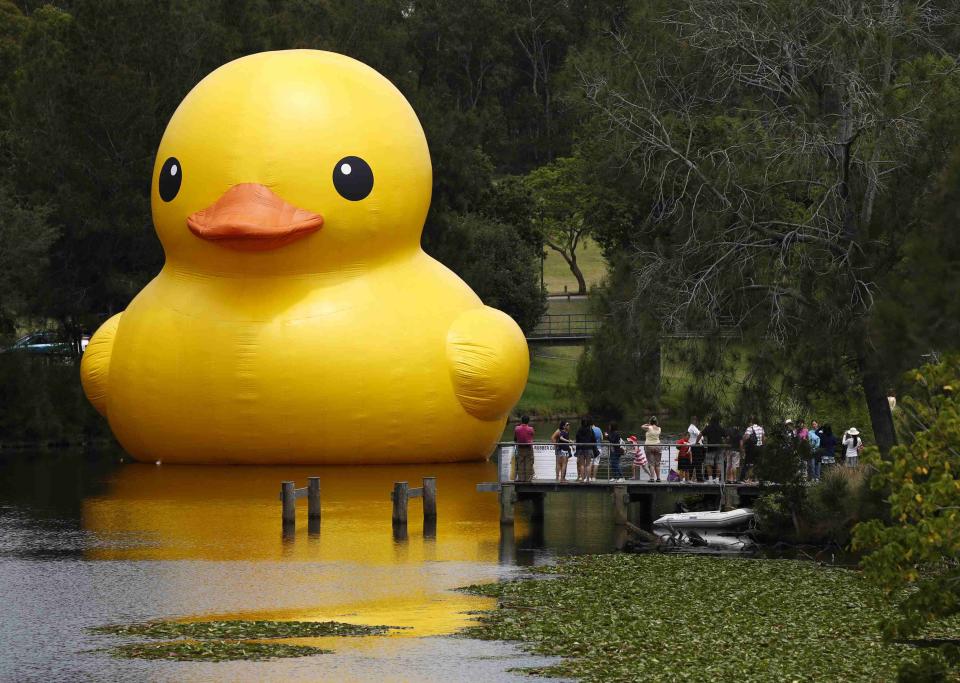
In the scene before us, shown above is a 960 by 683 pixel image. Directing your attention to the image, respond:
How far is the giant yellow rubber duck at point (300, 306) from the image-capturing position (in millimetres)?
31781

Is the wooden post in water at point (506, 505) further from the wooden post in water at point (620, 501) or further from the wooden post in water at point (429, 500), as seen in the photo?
the wooden post in water at point (620, 501)

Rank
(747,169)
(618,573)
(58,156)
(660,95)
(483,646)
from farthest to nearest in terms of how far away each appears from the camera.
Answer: (58,156) → (660,95) → (747,169) → (618,573) → (483,646)

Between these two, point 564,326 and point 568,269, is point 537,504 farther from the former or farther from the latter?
point 568,269

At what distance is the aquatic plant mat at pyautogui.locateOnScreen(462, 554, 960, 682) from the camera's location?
15555 mm

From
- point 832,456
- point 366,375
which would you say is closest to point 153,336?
point 366,375

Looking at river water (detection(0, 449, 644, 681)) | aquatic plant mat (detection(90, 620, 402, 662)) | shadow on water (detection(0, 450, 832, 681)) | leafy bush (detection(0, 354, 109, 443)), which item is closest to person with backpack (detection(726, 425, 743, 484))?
shadow on water (detection(0, 450, 832, 681))

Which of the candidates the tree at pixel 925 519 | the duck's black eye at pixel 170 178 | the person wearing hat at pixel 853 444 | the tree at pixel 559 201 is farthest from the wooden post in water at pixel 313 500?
the tree at pixel 559 201

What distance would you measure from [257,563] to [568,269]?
66997mm

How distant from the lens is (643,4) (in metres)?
32.3

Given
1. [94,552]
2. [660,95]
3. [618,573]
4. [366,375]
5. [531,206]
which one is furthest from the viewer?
[531,206]

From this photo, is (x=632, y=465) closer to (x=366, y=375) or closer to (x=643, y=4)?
(x=366, y=375)

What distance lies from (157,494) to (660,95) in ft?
33.4

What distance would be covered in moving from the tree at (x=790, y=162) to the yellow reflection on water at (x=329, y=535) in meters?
4.80

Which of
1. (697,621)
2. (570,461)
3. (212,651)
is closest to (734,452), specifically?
(570,461)
